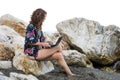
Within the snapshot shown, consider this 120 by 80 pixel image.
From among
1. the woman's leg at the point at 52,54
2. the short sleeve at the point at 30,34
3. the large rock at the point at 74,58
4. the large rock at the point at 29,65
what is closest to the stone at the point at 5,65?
the large rock at the point at 29,65

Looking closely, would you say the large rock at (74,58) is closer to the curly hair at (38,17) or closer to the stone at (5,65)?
the stone at (5,65)

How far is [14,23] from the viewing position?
19438mm

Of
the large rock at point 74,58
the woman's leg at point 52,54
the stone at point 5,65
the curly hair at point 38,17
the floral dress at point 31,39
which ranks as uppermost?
the curly hair at point 38,17

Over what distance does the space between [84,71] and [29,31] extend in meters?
3.08

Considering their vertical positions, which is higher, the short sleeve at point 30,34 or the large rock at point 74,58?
the short sleeve at point 30,34

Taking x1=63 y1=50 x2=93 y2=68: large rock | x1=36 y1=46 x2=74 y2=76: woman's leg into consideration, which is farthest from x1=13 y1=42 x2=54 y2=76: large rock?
x1=63 y1=50 x2=93 y2=68: large rock

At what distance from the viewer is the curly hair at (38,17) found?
13602mm

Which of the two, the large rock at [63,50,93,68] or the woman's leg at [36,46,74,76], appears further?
the large rock at [63,50,93,68]

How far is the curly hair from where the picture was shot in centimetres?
1360

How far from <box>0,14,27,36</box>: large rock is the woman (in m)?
5.52

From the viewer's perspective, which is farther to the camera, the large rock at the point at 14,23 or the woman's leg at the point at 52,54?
the large rock at the point at 14,23

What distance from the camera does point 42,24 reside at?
13.9 meters

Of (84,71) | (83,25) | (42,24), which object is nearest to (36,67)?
(42,24)

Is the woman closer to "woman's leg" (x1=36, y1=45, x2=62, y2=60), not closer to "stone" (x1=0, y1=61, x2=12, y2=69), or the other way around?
"woman's leg" (x1=36, y1=45, x2=62, y2=60)
